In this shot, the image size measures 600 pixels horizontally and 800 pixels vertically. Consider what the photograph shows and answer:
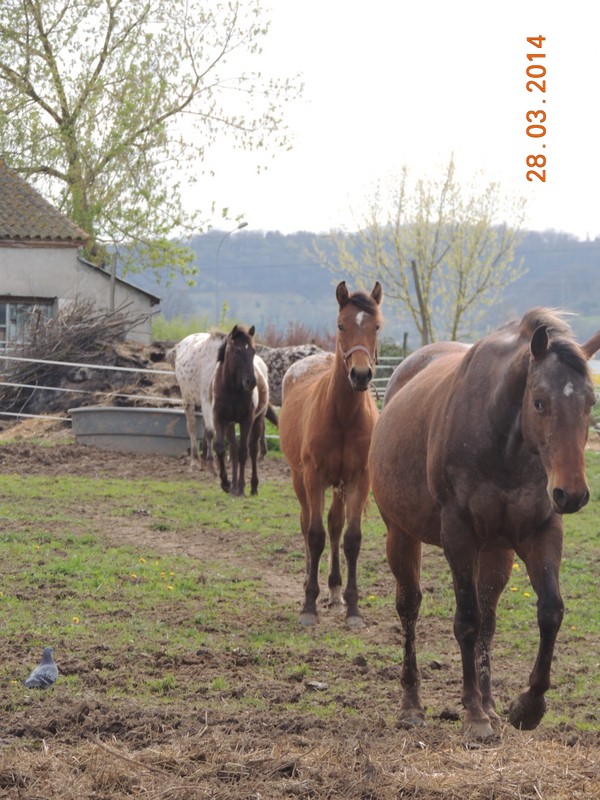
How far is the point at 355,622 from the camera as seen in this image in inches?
271

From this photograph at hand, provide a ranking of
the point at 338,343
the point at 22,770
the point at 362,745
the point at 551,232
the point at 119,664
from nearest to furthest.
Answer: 1. the point at 22,770
2. the point at 362,745
3. the point at 119,664
4. the point at 338,343
5. the point at 551,232

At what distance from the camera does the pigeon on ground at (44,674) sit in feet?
16.5

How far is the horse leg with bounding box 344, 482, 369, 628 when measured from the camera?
22.9ft

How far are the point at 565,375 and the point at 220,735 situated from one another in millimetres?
1995

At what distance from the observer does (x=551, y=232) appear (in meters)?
115

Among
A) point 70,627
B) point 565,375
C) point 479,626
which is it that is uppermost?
point 565,375

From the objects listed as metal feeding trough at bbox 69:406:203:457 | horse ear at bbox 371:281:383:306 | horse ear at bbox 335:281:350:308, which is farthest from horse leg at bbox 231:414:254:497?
horse ear at bbox 335:281:350:308

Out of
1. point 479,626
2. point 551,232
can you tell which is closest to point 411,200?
point 479,626

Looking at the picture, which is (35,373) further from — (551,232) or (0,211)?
(551,232)

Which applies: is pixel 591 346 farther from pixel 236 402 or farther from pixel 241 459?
pixel 236 402

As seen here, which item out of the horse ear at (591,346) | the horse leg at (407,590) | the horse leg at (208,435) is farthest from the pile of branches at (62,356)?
the horse ear at (591,346)

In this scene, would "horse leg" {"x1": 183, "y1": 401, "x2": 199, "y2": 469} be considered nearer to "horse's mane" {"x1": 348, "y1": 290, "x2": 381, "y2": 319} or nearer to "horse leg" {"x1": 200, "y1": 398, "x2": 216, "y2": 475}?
"horse leg" {"x1": 200, "y1": 398, "x2": 216, "y2": 475}

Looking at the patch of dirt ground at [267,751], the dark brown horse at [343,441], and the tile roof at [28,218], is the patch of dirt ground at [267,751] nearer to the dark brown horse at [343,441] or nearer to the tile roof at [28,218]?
the dark brown horse at [343,441]

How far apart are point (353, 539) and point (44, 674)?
8.84 feet
